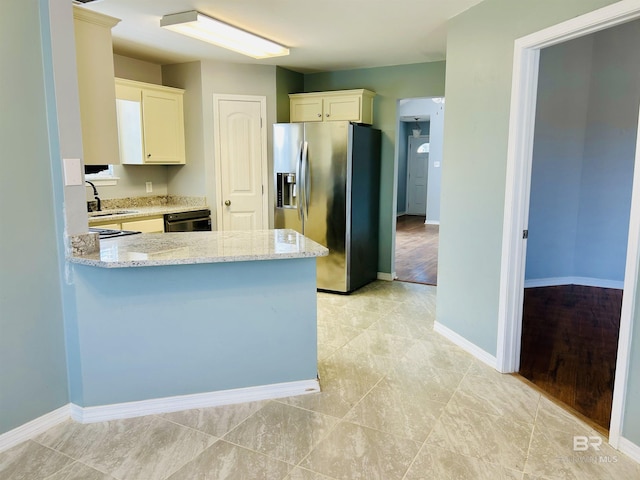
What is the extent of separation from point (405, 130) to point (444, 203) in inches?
355

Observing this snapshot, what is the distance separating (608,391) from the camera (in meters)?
2.67

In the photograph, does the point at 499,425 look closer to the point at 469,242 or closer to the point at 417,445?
the point at 417,445

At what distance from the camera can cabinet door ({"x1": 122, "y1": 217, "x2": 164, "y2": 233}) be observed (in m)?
3.96

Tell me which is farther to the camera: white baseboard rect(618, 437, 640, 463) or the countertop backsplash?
the countertop backsplash

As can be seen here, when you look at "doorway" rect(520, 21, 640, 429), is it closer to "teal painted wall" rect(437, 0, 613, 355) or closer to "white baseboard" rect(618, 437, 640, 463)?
"teal painted wall" rect(437, 0, 613, 355)

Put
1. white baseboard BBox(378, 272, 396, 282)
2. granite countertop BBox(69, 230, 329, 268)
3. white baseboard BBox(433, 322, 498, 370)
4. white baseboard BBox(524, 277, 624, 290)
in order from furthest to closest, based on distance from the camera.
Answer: white baseboard BBox(378, 272, 396, 282) → white baseboard BBox(524, 277, 624, 290) → white baseboard BBox(433, 322, 498, 370) → granite countertop BBox(69, 230, 329, 268)

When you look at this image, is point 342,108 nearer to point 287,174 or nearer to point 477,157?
point 287,174

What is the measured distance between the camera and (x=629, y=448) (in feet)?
6.72

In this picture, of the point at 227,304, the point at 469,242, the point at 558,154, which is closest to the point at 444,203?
the point at 469,242

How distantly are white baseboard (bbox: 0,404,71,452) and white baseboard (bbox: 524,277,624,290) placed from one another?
463 centimetres

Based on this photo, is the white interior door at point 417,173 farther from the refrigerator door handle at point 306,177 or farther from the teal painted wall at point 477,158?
the teal painted wall at point 477,158

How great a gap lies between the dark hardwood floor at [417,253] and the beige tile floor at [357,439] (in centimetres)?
241

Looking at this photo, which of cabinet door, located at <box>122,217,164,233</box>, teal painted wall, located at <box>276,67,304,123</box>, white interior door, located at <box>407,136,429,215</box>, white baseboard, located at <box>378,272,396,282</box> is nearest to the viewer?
cabinet door, located at <box>122,217,164,233</box>

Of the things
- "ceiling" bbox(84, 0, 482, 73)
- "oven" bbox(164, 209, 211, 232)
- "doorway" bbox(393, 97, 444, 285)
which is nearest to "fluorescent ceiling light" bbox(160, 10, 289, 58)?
"ceiling" bbox(84, 0, 482, 73)
